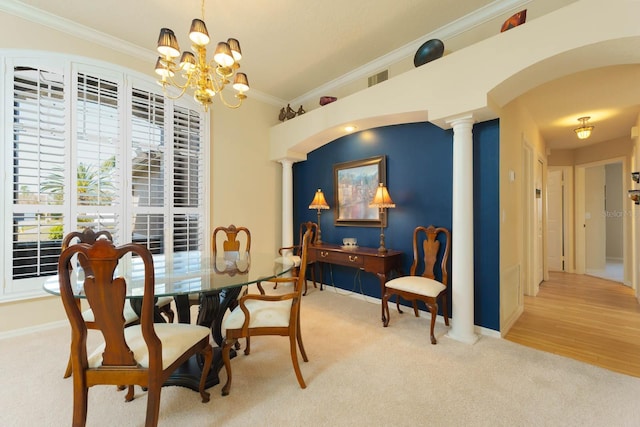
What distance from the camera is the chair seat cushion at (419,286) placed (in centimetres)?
249

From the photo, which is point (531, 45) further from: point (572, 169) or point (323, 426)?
point (572, 169)

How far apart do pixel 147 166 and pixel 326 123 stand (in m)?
2.36

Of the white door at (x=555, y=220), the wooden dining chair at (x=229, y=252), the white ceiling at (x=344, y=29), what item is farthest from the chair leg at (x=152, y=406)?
the white door at (x=555, y=220)

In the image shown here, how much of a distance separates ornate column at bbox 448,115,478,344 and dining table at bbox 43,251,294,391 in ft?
5.31

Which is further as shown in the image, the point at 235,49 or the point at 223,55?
the point at 235,49

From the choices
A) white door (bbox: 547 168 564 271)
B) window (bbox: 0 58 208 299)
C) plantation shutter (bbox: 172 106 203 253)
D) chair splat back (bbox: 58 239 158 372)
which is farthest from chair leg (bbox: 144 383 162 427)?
white door (bbox: 547 168 564 271)

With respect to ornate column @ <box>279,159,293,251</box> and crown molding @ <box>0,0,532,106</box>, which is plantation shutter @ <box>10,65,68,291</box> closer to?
crown molding @ <box>0,0,532,106</box>

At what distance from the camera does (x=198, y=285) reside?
1.66 meters

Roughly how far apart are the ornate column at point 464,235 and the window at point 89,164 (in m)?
2.96

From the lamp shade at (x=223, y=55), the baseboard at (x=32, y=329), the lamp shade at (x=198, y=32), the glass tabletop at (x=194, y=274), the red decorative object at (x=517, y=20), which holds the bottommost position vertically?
the baseboard at (x=32, y=329)

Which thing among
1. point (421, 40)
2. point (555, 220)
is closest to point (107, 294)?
point (421, 40)

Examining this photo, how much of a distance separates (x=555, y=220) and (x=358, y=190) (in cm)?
449

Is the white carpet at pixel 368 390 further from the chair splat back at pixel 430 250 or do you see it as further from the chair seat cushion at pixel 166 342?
the chair splat back at pixel 430 250

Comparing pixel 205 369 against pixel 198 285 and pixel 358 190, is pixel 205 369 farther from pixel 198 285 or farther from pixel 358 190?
pixel 358 190
